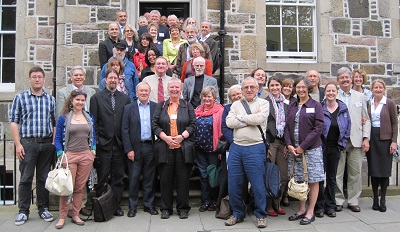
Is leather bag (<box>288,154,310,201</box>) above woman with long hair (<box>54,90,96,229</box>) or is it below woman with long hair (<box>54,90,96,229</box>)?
below

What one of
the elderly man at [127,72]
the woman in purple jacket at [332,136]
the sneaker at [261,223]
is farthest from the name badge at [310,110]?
the elderly man at [127,72]

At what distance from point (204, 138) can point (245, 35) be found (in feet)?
10.8

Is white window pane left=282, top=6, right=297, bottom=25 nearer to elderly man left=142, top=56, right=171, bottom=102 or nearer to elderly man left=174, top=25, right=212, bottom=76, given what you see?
elderly man left=174, top=25, right=212, bottom=76

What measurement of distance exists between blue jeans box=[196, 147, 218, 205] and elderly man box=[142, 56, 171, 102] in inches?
40.8

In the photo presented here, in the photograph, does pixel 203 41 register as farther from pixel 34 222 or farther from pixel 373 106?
pixel 34 222

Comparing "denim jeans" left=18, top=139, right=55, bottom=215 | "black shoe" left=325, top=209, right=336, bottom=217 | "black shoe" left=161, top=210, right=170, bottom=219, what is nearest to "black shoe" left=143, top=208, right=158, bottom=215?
"black shoe" left=161, top=210, right=170, bottom=219

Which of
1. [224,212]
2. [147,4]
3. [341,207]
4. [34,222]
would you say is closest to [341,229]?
[341,207]

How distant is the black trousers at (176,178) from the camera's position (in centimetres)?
538

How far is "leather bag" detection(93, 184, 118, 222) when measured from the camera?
5188 mm

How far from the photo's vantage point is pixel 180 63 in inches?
266

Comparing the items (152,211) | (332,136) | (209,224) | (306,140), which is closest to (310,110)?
(306,140)

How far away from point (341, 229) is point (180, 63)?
3.61 meters

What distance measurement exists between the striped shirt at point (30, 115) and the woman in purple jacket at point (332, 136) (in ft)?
12.5

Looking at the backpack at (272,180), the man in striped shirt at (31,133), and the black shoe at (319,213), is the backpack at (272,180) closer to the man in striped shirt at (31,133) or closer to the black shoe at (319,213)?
the black shoe at (319,213)
